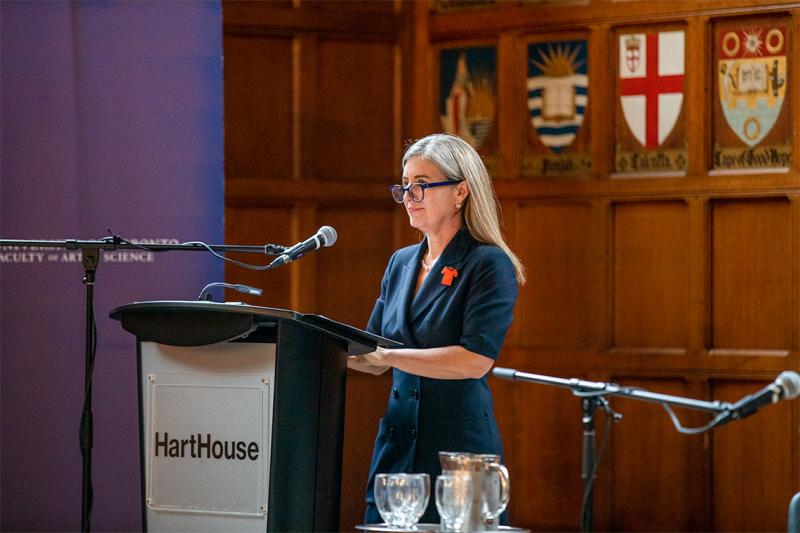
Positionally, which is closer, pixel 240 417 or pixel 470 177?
pixel 240 417

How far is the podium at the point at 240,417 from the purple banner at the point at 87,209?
1.65m

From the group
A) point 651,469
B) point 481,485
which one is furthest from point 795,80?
point 481,485

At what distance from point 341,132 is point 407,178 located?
1979 mm

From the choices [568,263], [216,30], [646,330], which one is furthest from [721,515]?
[216,30]

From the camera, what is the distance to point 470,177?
2.86 meters

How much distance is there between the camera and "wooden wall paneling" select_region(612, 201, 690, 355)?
461cm

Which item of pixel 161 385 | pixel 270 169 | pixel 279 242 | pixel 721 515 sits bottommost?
pixel 721 515

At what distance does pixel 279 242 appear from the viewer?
4766 mm

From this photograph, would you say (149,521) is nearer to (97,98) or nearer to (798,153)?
(97,98)

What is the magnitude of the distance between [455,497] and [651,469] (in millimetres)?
2798

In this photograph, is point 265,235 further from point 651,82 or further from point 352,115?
point 651,82

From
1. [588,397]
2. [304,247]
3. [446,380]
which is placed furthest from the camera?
[588,397]

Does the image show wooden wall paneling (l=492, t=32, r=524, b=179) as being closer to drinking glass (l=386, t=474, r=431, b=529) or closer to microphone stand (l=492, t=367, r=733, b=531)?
Answer: microphone stand (l=492, t=367, r=733, b=531)

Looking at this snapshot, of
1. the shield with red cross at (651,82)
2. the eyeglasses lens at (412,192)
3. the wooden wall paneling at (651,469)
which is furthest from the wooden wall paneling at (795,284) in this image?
the eyeglasses lens at (412,192)
